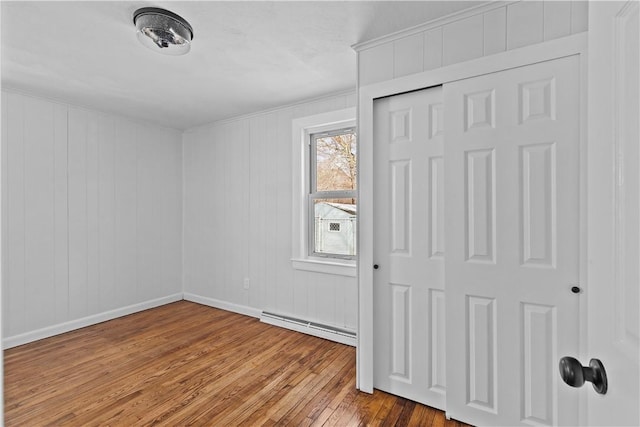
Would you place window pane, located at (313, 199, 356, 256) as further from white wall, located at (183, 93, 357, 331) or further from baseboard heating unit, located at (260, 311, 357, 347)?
baseboard heating unit, located at (260, 311, 357, 347)

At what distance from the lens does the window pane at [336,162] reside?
330 cm

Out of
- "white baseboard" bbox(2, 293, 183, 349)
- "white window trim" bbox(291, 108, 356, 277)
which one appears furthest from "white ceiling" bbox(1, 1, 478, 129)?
"white baseboard" bbox(2, 293, 183, 349)

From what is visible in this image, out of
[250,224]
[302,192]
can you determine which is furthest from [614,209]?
[250,224]

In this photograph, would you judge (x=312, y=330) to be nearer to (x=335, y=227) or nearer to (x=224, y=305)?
(x=335, y=227)

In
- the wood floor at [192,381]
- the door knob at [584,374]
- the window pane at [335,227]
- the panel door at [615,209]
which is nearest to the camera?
the panel door at [615,209]

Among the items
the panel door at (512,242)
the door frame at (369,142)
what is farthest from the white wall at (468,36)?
the panel door at (512,242)

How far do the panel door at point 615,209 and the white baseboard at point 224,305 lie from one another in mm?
3480

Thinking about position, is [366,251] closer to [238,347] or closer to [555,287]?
[555,287]

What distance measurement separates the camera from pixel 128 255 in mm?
3963

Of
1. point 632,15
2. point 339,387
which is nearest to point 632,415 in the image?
point 632,15

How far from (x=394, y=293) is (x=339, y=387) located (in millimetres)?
806

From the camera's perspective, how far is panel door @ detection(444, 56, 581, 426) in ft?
5.43

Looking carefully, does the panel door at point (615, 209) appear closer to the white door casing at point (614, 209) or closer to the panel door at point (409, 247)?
the white door casing at point (614, 209)

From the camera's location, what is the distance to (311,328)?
3320mm
